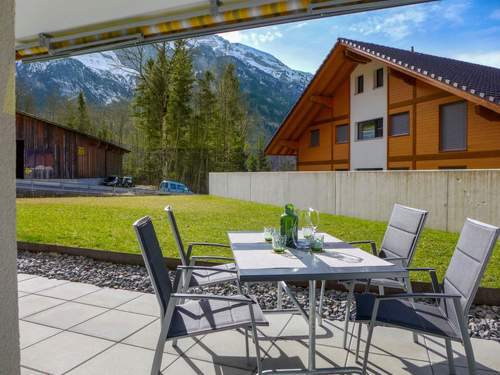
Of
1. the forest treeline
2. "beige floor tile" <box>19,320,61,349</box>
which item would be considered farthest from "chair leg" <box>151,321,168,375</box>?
the forest treeline

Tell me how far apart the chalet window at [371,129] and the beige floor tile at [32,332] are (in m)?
15.0

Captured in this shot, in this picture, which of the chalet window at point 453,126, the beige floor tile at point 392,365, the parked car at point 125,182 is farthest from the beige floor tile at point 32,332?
the parked car at point 125,182

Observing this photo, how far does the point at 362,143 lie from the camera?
54.4ft

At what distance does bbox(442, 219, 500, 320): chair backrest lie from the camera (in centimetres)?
203

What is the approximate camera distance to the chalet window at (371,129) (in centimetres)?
1595

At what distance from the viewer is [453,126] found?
12.6m

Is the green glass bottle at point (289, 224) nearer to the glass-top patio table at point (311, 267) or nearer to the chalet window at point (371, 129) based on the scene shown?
the glass-top patio table at point (311, 267)

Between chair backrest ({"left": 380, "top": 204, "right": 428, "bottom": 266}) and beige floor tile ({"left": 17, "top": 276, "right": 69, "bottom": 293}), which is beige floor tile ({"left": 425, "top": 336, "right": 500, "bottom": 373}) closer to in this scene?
chair backrest ({"left": 380, "top": 204, "right": 428, "bottom": 266})

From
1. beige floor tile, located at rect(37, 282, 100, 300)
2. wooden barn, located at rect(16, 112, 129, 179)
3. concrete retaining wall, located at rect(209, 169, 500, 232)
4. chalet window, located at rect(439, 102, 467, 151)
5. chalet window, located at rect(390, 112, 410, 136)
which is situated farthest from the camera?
wooden barn, located at rect(16, 112, 129, 179)

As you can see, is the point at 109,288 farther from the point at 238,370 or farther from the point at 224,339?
the point at 238,370

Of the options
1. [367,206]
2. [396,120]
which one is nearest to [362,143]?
[396,120]

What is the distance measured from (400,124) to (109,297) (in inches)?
543

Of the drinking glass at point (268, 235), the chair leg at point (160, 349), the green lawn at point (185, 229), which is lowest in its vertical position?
the green lawn at point (185, 229)

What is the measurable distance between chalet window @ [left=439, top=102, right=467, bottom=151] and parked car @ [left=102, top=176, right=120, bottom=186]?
20994mm
